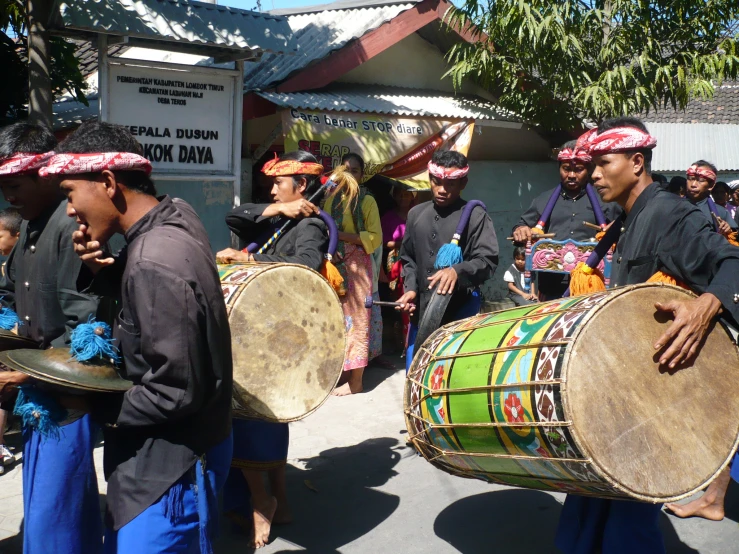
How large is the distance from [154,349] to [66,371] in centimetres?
42

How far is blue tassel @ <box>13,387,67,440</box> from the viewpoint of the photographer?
104 inches

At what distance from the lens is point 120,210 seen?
2.41 m

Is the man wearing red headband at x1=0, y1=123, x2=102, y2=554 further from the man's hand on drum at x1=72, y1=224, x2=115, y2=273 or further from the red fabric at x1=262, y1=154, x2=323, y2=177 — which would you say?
the red fabric at x1=262, y1=154, x2=323, y2=177

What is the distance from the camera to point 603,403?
2652 millimetres

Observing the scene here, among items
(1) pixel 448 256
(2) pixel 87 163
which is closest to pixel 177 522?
(2) pixel 87 163

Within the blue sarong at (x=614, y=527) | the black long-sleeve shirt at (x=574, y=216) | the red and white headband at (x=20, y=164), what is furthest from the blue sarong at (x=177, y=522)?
the black long-sleeve shirt at (x=574, y=216)

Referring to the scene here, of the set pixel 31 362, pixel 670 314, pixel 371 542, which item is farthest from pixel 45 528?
pixel 670 314

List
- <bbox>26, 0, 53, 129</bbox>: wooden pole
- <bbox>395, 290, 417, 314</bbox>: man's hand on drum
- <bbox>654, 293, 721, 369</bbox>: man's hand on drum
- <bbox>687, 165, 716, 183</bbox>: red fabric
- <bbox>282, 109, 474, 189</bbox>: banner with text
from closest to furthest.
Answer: <bbox>654, 293, 721, 369</bbox>: man's hand on drum → <bbox>395, 290, 417, 314</bbox>: man's hand on drum → <bbox>26, 0, 53, 129</bbox>: wooden pole → <bbox>282, 109, 474, 189</bbox>: banner with text → <bbox>687, 165, 716, 183</bbox>: red fabric

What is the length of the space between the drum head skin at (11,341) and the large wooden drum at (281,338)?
0.83 metres

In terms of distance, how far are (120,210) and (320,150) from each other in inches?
198

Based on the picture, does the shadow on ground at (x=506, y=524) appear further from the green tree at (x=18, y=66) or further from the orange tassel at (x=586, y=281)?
the green tree at (x=18, y=66)

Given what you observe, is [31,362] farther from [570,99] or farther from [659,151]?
[659,151]

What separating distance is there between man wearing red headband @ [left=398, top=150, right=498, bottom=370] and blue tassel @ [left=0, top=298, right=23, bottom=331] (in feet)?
7.64

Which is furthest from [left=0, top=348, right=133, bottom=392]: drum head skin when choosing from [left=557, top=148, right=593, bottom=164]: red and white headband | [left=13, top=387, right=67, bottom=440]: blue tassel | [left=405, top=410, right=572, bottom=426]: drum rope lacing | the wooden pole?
[left=557, top=148, right=593, bottom=164]: red and white headband
